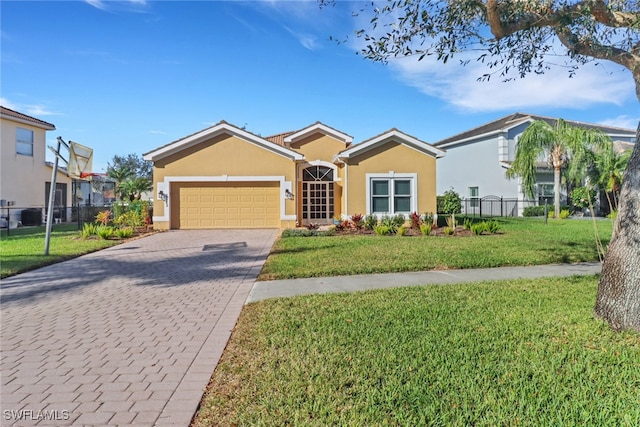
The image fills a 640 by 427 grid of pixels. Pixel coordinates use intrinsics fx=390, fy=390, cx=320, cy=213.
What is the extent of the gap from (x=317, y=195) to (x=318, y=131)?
11.9 feet

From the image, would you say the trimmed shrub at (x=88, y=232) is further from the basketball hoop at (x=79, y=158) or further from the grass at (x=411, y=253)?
the grass at (x=411, y=253)

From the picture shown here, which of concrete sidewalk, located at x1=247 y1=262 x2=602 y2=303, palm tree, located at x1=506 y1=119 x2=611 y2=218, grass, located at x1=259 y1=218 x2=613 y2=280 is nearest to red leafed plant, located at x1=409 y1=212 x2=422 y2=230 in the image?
grass, located at x1=259 y1=218 x2=613 y2=280

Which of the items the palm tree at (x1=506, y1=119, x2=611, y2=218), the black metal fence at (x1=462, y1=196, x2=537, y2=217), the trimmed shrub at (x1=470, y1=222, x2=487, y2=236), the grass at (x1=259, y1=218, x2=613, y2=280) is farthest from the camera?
the black metal fence at (x1=462, y1=196, x2=537, y2=217)

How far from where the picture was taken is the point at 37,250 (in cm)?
1203

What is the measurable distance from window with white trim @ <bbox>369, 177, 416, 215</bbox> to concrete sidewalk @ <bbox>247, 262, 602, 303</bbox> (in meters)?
9.66

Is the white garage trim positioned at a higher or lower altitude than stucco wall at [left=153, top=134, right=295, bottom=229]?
lower

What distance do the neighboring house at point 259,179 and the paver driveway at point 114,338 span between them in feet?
29.4

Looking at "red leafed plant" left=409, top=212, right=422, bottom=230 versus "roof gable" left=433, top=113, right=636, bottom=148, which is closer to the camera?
"red leafed plant" left=409, top=212, right=422, bottom=230

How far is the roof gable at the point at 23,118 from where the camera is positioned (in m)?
20.3

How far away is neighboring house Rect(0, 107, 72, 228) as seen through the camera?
20438 millimetres

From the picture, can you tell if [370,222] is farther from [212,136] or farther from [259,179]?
[212,136]

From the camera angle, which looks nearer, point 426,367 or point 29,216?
point 426,367

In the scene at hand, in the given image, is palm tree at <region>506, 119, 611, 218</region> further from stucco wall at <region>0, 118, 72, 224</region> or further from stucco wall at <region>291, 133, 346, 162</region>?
stucco wall at <region>0, 118, 72, 224</region>

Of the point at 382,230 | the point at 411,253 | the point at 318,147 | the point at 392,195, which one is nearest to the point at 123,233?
the point at 382,230
